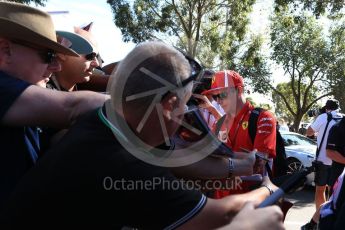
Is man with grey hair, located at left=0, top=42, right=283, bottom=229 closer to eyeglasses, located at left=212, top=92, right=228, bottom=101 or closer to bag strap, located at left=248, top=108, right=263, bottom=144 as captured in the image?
bag strap, located at left=248, top=108, right=263, bottom=144

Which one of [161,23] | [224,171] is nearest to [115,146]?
[224,171]

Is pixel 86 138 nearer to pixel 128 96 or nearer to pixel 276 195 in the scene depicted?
pixel 128 96

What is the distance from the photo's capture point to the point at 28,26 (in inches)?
78.4

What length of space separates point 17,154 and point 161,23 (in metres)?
20.7

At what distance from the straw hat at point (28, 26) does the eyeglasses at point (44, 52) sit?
0.02 m

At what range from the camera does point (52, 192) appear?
55.9 inches

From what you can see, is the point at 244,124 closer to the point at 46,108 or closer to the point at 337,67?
the point at 46,108

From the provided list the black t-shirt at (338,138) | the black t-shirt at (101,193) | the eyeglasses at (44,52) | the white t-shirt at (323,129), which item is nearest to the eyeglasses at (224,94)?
the black t-shirt at (338,138)

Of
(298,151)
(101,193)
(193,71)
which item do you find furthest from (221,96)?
(298,151)

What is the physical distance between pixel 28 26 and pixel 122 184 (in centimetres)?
100

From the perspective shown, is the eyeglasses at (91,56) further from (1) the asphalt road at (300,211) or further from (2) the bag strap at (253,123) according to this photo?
(1) the asphalt road at (300,211)

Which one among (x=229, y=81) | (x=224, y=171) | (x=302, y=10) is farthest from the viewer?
(x=302, y=10)

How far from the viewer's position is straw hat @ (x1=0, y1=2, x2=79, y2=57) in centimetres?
194

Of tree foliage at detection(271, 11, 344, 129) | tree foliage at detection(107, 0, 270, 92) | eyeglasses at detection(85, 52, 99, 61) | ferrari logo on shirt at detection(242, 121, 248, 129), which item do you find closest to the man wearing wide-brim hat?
eyeglasses at detection(85, 52, 99, 61)
